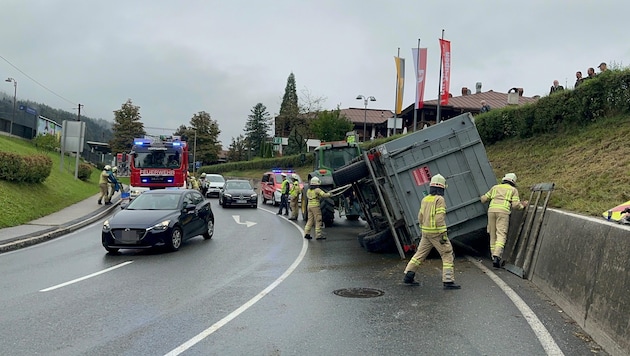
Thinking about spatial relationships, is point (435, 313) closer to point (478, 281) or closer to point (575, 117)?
point (478, 281)

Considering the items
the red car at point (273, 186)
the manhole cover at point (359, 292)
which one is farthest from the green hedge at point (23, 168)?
the manhole cover at point (359, 292)

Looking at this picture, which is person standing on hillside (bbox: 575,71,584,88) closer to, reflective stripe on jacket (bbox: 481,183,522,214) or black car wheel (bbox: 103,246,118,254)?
reflective stripe on jacket (bbox: 481,183,522,214)

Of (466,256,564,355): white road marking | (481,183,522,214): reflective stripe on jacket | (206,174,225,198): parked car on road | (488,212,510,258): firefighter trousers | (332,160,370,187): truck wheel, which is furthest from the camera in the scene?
(206,174,225,198): parked car on road

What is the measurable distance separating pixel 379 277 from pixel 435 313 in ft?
7.65

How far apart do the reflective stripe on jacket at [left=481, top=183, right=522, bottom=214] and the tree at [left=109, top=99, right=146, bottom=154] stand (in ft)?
265

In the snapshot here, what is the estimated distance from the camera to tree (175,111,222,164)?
9135 centimetres

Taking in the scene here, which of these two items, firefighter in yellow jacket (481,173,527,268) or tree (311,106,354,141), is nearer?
firefighter in yellow jacket (481,173,527,268)

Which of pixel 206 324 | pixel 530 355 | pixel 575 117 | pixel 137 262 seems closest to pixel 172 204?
pixel 137 262

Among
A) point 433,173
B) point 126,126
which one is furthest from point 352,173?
point 126,126

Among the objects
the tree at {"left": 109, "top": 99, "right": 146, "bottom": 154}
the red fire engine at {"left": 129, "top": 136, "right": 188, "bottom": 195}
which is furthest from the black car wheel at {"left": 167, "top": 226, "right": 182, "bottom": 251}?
the tree at {"left": 109, "top": 99, "right": 146, "bottom": 154}

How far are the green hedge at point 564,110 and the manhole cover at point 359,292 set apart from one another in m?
10.9

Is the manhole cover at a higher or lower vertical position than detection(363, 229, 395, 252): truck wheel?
lower

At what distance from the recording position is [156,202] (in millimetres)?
12148

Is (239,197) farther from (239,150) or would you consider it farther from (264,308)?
(239,150)
